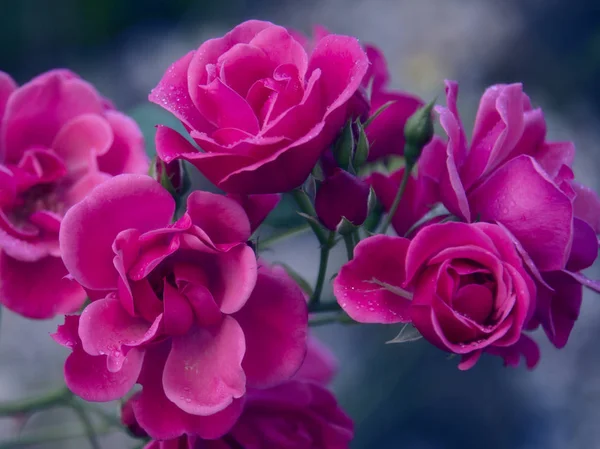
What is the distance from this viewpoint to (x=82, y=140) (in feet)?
2.06

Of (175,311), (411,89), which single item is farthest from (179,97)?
(411,89)

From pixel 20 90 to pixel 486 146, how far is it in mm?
401

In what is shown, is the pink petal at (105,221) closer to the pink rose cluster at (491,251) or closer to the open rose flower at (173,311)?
the open rose flower at (173,311)

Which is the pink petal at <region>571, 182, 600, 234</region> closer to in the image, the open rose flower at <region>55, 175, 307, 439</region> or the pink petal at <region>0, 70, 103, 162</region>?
the open rose flower at <region>55, 175, 307, 439</region>

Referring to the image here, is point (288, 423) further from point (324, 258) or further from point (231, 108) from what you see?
point (231, 108)

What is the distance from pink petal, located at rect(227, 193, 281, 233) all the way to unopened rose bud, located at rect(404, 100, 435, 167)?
0.13m

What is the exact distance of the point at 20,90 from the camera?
61 centimetres

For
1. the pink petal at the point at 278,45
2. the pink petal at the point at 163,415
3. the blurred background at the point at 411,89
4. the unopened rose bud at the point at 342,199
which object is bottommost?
the blurred background at the point at 411,89

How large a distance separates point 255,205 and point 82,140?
229 mm

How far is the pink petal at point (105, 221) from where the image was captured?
0.43 meters

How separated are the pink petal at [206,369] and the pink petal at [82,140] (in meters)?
0.22

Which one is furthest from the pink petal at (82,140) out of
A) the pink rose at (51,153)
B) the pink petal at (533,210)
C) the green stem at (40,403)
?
the pink petal at (533,210)

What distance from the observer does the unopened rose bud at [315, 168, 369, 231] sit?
468 millimetres

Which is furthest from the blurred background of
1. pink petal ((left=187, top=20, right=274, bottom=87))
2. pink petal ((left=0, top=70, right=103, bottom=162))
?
pink petal ((left=187, top=20, right=274, bottom=87))
